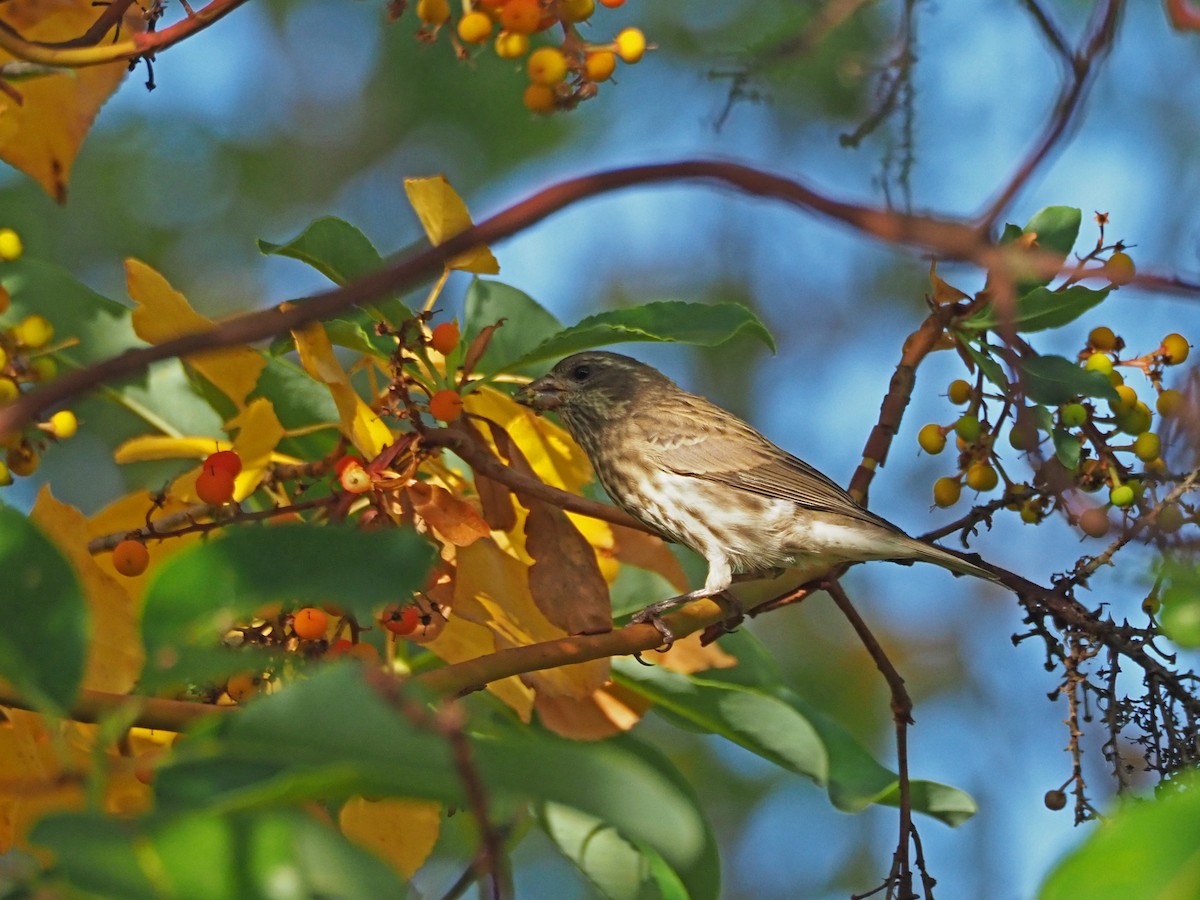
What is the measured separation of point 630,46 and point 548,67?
165 mm

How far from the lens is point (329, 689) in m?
1.25

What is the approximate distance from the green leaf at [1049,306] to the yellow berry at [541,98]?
3.12 feet

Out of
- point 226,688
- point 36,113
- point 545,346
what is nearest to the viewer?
point 226,688

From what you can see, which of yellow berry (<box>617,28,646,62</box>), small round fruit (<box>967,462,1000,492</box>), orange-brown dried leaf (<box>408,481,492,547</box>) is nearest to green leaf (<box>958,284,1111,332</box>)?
small round fruit (<box>967,462,1000,492</box>)

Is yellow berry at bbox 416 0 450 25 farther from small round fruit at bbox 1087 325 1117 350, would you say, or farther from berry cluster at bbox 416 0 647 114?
small round fruit at bbox 1087 325 1117 350

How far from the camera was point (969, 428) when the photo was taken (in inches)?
120

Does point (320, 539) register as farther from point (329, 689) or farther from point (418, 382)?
point (418, 382)

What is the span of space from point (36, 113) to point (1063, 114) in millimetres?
1935

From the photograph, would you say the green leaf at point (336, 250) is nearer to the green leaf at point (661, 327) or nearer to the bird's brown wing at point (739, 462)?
the green leaf at point (661, 327)

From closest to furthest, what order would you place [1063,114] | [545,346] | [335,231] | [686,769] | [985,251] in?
1. [985,251]
2. [1063,114]
3. [335,231]
4. [545,346]
5. [686,769]

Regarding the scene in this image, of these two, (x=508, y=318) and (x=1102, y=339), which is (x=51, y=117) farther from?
(x=1102, y=339)

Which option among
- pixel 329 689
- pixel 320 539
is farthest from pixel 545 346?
pixel 329 689

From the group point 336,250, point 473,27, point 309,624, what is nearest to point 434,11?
point 473,27

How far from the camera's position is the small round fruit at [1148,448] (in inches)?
110
